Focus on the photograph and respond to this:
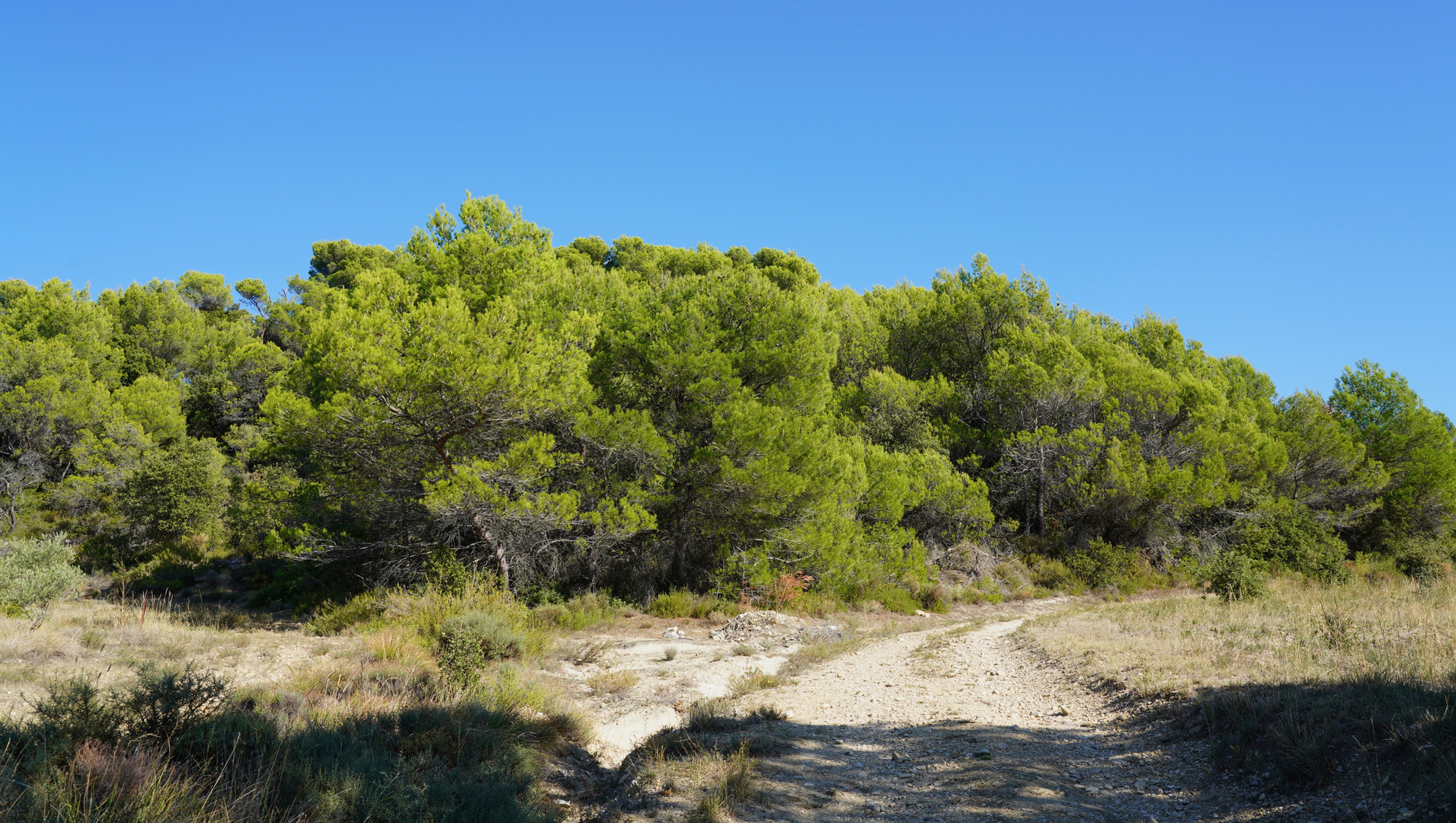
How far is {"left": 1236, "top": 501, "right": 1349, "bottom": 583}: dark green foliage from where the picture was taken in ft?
81.3

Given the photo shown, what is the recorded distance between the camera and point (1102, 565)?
25109 mm

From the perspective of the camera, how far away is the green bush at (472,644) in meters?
7.82

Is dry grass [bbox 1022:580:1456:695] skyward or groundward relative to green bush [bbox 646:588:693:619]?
skyward

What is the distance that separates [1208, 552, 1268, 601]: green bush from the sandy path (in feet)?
24.1

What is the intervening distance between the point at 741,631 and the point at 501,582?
520 centimetres

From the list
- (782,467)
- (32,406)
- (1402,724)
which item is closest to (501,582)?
(782,467)

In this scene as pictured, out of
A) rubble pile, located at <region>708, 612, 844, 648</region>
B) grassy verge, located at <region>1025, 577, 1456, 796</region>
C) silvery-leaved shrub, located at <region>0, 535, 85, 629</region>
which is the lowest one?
rubble pile, located at <region>708, 612, 844, 648</region>

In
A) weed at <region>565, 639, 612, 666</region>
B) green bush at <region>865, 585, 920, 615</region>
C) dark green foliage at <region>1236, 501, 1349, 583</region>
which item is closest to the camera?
weed at <region>565, 639, 612, 666</region>

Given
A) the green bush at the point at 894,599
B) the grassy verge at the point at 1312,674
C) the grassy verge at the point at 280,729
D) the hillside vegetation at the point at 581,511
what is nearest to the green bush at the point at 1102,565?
the hillside vegetation at the point at 581,511

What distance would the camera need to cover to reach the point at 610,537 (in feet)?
53.8

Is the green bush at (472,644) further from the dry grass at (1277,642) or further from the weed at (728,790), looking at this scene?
the dry grass at (1277,642)

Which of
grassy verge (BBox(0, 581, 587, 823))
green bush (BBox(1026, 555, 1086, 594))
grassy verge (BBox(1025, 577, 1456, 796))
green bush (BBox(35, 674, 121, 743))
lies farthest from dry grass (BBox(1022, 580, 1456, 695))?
green bush (BBox(1026, 555, 1086, 594))

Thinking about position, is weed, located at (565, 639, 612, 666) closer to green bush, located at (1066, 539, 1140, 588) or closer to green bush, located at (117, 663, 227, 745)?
green bush, located at (117, 663, 227, 745)

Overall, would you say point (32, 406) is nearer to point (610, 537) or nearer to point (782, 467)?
point (610, 537)
